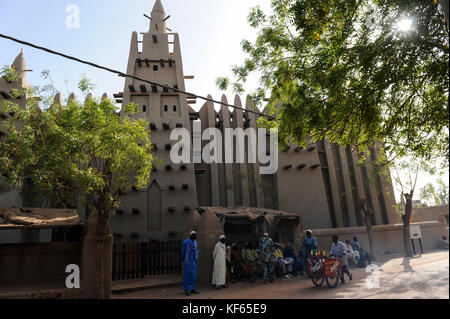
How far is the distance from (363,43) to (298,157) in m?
14.3

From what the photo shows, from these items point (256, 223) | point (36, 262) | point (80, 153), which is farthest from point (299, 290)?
point (36, 262)

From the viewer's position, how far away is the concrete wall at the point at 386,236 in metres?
16.4

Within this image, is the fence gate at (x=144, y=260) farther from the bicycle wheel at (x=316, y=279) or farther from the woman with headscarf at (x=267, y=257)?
the bicycle wheel at (x=316, y=279)

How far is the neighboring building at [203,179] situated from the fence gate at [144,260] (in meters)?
3.01

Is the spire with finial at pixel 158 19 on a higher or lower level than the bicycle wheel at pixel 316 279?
higher

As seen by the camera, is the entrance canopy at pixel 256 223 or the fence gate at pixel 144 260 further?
the entrance canopy at pixel 256 223

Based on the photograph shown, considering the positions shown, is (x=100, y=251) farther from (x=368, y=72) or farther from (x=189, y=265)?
(x=368, y=72)

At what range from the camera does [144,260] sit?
1343 cm

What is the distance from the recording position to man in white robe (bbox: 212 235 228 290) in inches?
409

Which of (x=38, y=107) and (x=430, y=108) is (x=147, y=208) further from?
(x=430, y=108)

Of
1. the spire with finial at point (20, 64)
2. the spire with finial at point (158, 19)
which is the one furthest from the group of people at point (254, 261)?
the spire with finial at point (20, 64)

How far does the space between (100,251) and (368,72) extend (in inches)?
368
